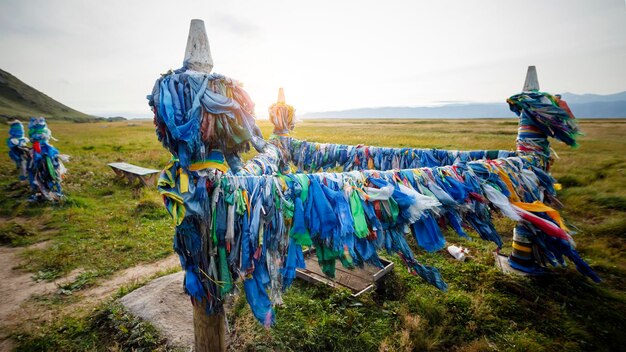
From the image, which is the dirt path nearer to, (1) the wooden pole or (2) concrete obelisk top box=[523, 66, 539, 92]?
(1) the wooden pole

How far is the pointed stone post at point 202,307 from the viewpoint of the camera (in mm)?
2158

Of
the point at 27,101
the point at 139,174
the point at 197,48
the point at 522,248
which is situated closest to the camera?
the point at 197,48

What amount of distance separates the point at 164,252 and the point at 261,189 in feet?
17.5

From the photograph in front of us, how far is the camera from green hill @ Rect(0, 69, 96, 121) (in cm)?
11017

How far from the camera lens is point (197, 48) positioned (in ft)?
7.09

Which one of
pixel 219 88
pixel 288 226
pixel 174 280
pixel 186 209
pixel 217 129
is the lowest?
pixel 174 280

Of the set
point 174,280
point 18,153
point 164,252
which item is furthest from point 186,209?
point 18,153

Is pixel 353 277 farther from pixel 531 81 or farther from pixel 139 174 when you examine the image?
pixel 139 174

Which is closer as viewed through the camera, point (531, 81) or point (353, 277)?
point (531, 81)

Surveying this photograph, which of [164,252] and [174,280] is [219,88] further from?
[164,252]

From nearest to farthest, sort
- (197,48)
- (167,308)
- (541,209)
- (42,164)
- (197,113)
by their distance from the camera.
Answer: (197,113) < (197,48) < (541,209) < (167,308) < (42,164)

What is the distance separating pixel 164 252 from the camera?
249 inches

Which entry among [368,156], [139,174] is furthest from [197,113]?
[139,174]

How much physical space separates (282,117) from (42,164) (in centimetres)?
957
